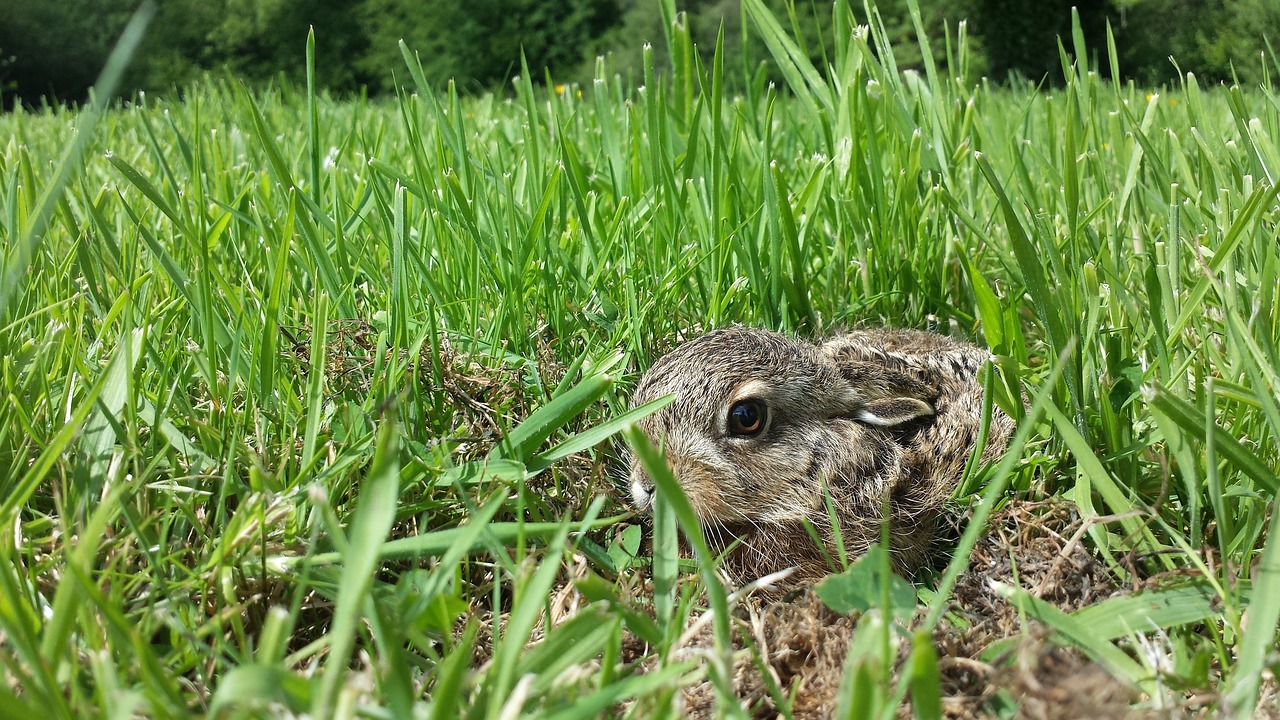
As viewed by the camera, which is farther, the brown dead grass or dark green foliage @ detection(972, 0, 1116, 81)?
dark green foliage @ detection(972, 0, 1116, 81)

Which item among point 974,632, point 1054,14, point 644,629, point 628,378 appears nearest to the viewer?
point 644,629

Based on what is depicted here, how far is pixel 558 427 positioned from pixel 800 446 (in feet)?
2.18

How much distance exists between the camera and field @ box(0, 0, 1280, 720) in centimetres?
116

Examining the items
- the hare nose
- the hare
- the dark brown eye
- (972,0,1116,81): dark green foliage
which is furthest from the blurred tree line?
the hare nose

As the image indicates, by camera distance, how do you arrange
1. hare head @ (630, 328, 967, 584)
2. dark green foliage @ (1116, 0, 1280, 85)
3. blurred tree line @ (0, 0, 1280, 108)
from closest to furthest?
hare head @ (630, 328, 967, 584)
dark green foliage @ (1116, 0, 1280, 85)
blurred tree line @ (0, 0, 1280, 108)

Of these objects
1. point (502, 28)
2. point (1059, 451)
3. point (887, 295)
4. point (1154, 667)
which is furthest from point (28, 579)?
point (502, 28)

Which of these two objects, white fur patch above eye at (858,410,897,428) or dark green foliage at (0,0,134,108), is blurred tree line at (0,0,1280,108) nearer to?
dark green foliage at (0,0,134,108)

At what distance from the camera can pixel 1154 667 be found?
1324 millimetres

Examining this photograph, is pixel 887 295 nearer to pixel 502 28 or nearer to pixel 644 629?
pixel 644 629

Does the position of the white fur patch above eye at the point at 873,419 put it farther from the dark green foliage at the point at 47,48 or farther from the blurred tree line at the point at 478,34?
the dark green foliage at the point at 47,48

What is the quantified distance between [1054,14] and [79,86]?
42.5 m

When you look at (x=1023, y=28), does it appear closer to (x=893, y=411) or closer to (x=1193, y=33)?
(x=1193, y=33)

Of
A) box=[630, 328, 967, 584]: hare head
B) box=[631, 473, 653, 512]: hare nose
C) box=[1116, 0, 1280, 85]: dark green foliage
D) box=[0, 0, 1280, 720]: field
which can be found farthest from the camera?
box=[1116, 0, 1280, 85]: dark green foliage

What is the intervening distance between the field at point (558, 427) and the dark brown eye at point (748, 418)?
32 cm
